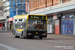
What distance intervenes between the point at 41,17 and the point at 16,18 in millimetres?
3670

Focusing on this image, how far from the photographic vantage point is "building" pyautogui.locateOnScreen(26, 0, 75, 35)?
32.2m

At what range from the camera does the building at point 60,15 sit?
32.2 metres

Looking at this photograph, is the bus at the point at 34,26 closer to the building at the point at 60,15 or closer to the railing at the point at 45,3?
the building at the point at 60,15

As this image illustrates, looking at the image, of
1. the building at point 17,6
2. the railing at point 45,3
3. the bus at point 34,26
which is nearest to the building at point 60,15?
the railing at point 45,3

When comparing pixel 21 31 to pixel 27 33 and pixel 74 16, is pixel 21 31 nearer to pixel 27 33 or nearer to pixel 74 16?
pixel 27 33

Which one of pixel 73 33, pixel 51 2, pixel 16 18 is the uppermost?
pixel 51 2

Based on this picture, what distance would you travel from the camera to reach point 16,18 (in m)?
25.1

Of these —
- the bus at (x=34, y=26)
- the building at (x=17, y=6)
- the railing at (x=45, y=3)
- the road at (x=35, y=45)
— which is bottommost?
the road at (x=35, y=45)

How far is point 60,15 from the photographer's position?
122ft

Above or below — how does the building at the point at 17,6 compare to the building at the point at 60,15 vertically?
above

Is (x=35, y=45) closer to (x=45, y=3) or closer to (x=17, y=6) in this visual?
(x=45, y=3)

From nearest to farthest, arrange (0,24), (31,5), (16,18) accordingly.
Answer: (16,18) → (31,5) → (0,24)

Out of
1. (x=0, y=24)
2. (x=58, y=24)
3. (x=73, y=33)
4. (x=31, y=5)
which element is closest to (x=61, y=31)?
(x=58, y=24)

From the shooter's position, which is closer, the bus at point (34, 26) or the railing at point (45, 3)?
the bus at point (34, 26)
